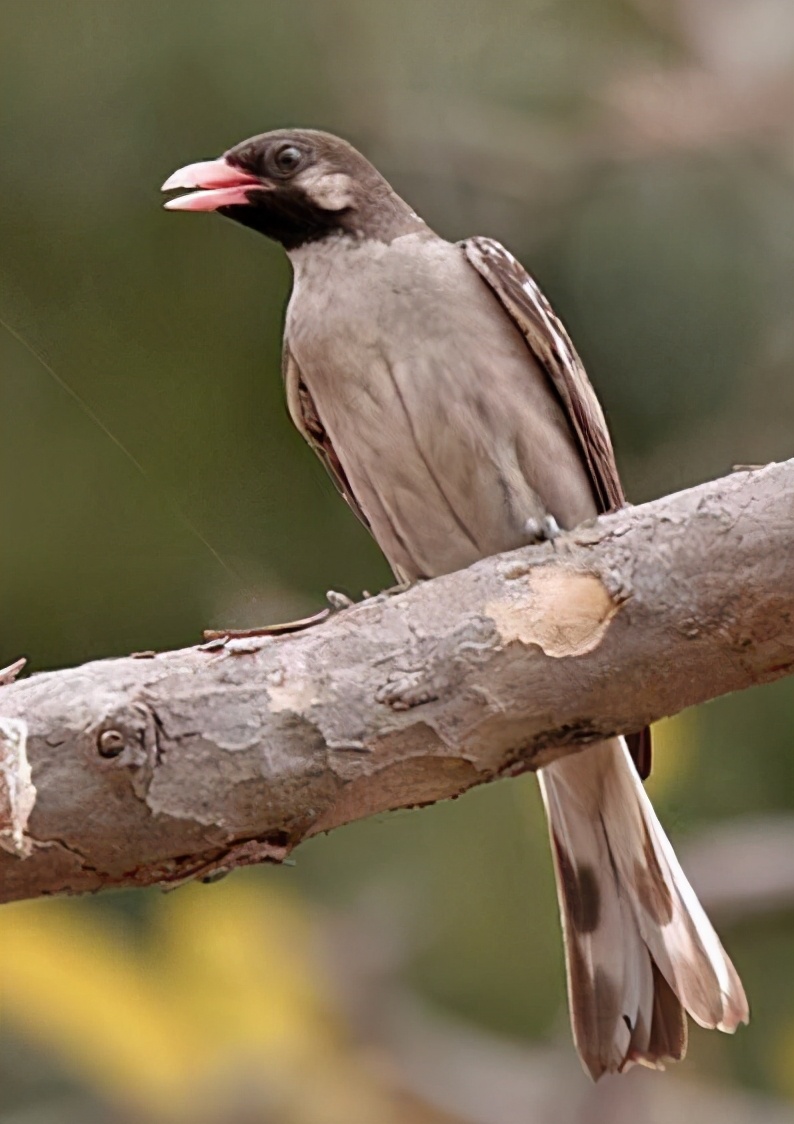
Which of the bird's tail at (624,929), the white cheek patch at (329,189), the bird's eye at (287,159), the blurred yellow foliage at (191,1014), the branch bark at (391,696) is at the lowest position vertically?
the blurred yellow foliage at (191,1014)

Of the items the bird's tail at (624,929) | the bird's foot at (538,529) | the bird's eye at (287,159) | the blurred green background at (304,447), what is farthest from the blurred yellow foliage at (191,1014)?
the bird's eye at (287,159)

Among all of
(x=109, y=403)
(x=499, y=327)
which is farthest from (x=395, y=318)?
(x=109, y=403)

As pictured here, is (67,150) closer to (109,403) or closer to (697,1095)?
(109,403)

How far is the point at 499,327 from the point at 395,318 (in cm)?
19

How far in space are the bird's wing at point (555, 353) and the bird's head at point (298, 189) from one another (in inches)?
9.3

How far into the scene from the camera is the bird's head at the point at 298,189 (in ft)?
9.21

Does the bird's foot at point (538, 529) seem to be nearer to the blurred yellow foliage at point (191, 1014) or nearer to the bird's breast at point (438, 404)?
the bird's breast at point (438, 404)

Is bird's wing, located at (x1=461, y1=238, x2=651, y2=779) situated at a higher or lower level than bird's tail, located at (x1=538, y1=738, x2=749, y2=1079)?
higher

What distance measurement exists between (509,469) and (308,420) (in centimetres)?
45

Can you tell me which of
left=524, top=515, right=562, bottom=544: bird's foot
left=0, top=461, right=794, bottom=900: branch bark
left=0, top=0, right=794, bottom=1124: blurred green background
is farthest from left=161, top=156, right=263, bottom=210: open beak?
left=0, top=461, right=794, bottom=900: branch bark

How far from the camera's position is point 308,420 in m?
2.80

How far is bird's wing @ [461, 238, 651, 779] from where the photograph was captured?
260cm

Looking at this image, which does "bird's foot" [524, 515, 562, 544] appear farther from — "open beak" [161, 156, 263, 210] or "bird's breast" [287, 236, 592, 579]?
"open beak" [161, 156, 263, 210]

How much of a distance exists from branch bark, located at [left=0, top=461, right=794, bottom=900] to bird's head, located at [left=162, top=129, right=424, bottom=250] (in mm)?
1071
